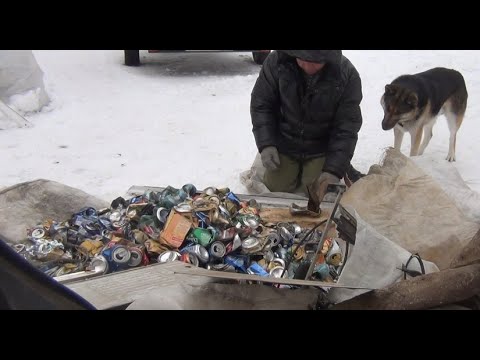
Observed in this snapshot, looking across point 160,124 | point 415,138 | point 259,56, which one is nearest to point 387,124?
point 415,138

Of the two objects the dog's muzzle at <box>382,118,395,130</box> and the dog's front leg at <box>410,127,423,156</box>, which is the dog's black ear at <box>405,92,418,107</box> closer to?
the dog's muzzle at <box>382,118,395,130</box>

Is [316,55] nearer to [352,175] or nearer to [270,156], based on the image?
[270,156]

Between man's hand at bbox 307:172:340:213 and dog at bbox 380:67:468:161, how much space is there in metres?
1.54

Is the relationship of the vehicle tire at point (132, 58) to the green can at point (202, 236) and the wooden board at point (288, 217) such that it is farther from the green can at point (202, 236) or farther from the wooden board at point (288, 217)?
the green can at point (202, 236)

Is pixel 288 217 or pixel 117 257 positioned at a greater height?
pixel 117 257

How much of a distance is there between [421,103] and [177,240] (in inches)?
140

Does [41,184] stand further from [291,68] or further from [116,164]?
[291,68]

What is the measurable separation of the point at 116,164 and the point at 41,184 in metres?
1.67

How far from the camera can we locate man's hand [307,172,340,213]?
351cm

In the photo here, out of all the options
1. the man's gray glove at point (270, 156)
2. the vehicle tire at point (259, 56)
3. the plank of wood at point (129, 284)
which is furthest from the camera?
the vehicle tire at point (259, 56)

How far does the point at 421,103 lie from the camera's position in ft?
17.5

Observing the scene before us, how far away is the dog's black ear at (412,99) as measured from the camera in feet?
17.1

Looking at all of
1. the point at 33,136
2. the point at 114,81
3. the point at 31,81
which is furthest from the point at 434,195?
the point at 114,81

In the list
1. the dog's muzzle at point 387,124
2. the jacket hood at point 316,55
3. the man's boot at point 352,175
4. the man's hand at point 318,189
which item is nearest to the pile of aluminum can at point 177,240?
the man's hand at point 318,189
